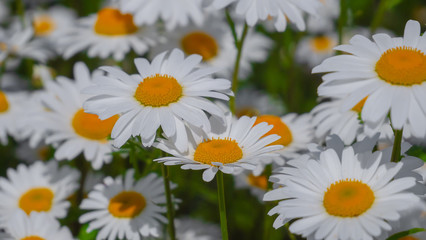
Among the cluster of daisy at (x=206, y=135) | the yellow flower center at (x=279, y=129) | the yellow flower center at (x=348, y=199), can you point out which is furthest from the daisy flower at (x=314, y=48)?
the yellow flower center at (x=348, y=199)

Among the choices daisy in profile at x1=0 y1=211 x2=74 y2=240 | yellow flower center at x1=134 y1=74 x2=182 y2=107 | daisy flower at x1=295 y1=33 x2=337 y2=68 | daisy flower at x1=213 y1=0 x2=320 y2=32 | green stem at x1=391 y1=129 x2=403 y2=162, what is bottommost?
daisy in profile at x1=0 y1=211 x2=74 y2=240

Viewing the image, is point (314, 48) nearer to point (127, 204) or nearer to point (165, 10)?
point (165, 10)

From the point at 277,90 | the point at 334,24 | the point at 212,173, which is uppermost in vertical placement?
the point at 334,24

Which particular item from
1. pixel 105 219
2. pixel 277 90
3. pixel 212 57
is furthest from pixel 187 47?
pixel 105 219

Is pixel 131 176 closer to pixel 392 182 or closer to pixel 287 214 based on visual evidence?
pixel 287 214

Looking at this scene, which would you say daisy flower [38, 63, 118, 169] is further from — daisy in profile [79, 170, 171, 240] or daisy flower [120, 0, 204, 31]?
daisy flower [120, 0, 204, 31]

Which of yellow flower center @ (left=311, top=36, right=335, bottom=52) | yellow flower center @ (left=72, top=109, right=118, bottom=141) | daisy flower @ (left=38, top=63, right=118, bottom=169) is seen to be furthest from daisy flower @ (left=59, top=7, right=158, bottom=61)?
yellow flower center @ (left=311, top=36, right=335, bottom=52)

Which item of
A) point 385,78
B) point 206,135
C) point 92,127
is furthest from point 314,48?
point 385,78
